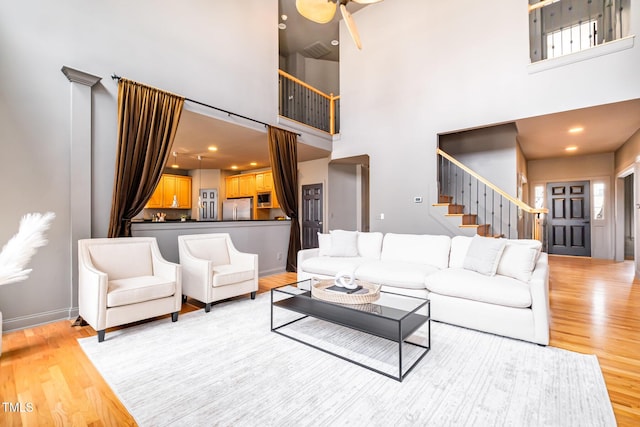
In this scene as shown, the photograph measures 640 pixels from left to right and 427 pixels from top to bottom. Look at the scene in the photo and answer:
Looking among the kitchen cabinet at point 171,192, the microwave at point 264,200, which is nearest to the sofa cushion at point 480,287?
the microwave at point 264,200

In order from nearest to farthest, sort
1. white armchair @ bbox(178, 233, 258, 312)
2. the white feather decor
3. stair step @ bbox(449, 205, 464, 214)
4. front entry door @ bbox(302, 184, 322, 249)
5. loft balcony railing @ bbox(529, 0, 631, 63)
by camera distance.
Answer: the white feather decor, white armchair @ bbox(178, 233, 258, 312), stair step @ bbox(449, 205, 464, 214), loft balcony railing @ bbox(529, 0, 631, 63), front entry door @ bbox(302, 184, 322, 249)

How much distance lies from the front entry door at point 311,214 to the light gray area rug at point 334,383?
4.83 meters

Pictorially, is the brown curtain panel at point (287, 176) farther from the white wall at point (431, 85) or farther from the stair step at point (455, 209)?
the stair step at point (455, 209)

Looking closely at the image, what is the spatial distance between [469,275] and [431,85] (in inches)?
149

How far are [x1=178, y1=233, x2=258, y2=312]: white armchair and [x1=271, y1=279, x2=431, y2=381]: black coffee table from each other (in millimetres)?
948

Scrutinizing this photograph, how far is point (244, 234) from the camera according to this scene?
5.02 meters

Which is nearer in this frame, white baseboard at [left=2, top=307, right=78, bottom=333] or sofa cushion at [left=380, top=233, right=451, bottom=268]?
white baseboard at [left=2, top=307, right=78, bottom=333]

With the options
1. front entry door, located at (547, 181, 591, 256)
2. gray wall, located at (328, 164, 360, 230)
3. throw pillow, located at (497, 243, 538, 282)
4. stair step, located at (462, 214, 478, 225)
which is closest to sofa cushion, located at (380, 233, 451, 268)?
throw pillow, located at (497, 243, 538, 282)

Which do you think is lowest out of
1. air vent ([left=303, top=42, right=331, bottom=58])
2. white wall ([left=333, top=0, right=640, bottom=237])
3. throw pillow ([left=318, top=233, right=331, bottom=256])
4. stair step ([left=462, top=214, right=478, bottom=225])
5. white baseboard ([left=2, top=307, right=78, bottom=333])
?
white baseboard ([left=2, top=307, right=78, bottom=333])

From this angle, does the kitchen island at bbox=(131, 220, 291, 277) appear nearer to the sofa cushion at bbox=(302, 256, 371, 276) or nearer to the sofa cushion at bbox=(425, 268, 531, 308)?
the sofa cushion at bbox=(302, 256, 371, 276)

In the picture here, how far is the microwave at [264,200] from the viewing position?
8102 mm

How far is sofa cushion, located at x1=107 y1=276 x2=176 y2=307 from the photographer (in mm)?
2646

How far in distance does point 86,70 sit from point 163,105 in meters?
0.81

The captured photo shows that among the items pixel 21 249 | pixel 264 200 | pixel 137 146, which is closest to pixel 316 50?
pixel 264 200
